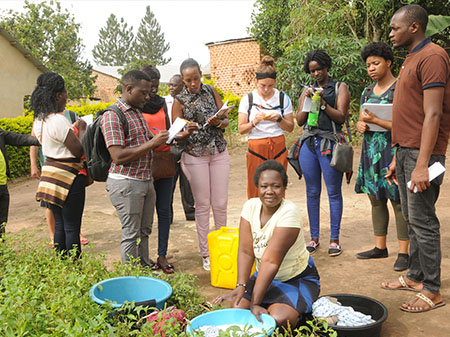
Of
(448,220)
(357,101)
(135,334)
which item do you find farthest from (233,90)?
(135,334)

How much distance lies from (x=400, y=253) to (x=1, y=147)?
13.6 ft

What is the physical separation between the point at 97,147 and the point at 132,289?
4.02 ft

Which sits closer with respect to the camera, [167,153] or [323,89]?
[167,153]

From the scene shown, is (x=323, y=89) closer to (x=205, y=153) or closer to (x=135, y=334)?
(x=205, y=153)

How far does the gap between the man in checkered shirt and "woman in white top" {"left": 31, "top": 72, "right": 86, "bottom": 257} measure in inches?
20.6

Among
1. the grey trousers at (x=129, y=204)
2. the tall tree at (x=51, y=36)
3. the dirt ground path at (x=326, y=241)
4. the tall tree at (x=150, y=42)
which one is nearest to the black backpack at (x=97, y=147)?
the grey trousers at (x=129, y=204)

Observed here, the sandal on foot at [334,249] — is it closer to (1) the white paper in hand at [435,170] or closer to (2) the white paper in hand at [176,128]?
(1) the white paper in hand at [435,170]

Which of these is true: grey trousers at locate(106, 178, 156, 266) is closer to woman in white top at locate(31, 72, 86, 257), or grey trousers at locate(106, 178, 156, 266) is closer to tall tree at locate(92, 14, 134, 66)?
woman in white top at locate(31, 72, 86, 257)

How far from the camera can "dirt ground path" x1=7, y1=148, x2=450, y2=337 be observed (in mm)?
3266

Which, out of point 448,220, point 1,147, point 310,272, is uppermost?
point 1,147

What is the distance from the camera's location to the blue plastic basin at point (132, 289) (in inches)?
→ 114

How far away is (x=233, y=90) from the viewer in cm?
2305

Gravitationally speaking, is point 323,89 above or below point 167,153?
above

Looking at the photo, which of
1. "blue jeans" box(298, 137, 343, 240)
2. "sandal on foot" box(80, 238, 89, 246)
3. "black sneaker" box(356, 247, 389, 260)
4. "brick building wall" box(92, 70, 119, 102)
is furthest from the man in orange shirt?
"brick building wall" box(92, 70, 119, 102)
